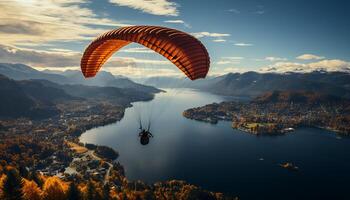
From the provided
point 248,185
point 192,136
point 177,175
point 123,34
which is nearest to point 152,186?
point 177,175

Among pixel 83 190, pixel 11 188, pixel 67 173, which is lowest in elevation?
pixel 67 173

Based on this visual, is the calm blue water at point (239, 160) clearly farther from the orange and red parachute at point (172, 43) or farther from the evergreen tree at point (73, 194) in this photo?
the orange and red parachute at point (172, 43)

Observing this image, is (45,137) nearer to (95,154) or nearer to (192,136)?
(95,154)

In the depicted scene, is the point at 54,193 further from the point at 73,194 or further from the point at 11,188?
the point at 11,188

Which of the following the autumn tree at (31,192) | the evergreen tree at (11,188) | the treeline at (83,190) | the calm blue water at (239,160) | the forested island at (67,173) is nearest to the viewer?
the evergreen tree at (11,188)

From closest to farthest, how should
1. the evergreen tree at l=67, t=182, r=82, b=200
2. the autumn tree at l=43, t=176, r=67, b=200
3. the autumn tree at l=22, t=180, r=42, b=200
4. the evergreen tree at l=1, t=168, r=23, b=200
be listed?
the evergreen tree at l=1, t=168, r=23, b=200 → the evergreen tree at l=67, t=182, r=82, b=200 → the autumn tree at l=22, t=180, r=42, b=200 → the autumn tree at l=43, t=176, r=67, b=200

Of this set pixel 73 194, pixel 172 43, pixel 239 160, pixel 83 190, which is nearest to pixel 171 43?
pixel 172 43

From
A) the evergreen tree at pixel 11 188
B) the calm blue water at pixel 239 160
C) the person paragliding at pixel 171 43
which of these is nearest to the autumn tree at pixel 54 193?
the evergreen tree at pixel 11 188

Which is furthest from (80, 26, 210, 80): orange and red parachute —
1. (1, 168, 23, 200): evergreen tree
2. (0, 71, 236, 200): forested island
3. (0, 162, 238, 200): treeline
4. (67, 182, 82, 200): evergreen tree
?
(0, 71, 236, 200): forested island

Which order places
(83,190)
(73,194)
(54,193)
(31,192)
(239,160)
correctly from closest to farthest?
(73,194) → (31,192) → (54,193) → (83,190) → (239,160)

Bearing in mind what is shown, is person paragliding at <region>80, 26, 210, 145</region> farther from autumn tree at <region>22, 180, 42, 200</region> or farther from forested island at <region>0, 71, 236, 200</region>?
autumn tree at <region>22, 180, 42, 200</region>
